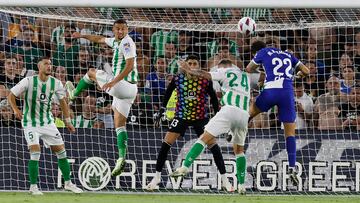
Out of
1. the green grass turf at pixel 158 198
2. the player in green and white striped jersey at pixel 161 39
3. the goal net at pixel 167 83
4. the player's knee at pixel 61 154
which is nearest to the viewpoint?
the green grass turf at pixel 158 198

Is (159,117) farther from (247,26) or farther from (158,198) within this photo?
(247,26)

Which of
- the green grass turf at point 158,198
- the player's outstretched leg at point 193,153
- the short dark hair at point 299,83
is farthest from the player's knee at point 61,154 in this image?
the short dark hair at point 299,83

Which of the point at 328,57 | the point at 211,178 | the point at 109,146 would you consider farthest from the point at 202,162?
the point at 328,57

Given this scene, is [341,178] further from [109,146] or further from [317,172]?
[109,146]

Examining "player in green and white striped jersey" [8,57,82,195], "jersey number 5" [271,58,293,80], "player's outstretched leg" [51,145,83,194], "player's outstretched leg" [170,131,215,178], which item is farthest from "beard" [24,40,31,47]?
"jersey number 5" [271,58,293,80]

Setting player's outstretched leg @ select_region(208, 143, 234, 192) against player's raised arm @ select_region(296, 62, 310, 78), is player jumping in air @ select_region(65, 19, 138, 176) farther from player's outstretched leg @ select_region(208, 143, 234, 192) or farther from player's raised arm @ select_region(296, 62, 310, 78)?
player's raised arm @ select_region(296, 62, 310, 78)

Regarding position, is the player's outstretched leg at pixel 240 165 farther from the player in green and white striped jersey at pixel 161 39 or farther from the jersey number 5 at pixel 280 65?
the player in green and white striped jersey at pixel 161 39

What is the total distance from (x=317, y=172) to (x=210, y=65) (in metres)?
2.57

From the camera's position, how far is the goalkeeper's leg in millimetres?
16312

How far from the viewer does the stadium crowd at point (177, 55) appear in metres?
17.6

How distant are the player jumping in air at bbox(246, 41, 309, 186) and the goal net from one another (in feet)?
5.22

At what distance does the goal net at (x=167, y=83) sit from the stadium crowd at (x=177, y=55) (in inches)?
0.6

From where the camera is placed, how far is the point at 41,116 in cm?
1598

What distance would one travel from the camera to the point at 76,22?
61.2 feet
